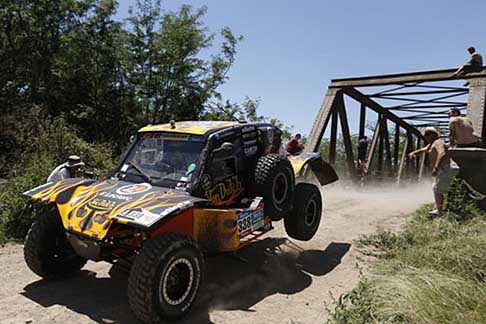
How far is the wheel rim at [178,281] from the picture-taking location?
392 cm

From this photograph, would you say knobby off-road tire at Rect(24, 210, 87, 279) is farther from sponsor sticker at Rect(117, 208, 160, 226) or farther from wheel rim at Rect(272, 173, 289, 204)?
wheel rim at Rect(272, 173, 289, 204)

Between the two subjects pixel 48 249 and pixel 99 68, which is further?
pixel 99 68

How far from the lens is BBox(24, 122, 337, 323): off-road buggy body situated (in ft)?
12.6

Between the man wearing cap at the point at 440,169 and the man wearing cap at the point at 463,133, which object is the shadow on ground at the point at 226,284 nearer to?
the man wearing cap at the point at 440,169

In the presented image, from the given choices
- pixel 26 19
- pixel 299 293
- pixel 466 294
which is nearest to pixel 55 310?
pixel 299 293

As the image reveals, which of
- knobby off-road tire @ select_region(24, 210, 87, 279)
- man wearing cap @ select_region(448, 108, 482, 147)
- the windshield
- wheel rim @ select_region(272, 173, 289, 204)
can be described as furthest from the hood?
man wearing cap @ select_region(448, 108, 482, 147)

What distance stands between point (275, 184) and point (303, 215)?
93cm

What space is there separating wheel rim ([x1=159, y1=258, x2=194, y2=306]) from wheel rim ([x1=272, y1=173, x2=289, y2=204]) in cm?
187

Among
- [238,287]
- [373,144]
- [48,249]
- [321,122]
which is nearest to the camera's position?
[48,249]

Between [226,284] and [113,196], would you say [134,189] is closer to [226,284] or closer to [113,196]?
[113,196]

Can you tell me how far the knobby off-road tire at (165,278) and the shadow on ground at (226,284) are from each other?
0.29 meters

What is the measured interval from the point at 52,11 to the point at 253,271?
705 inches

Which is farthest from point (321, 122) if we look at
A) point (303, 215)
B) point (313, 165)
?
point (303, 215)

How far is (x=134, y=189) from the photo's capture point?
4.60 metres
